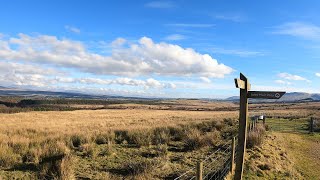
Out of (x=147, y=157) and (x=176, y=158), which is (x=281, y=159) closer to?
(x=176, y=158)

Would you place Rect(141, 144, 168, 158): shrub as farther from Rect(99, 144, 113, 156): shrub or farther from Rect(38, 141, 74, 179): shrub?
Rect(38, 141, 74, 179): shrub

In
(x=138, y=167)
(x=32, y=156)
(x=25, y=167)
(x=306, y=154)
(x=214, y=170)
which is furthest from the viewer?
(x=306, y=154)

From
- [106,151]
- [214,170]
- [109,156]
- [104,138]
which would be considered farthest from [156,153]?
[104,138]

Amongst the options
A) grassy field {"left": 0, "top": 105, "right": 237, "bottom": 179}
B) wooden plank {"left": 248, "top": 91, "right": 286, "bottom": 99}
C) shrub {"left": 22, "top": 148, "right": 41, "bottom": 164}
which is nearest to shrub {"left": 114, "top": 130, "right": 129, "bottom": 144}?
grassy field {"left": 0, "top": 105, "right": 237, "bottom": 179}

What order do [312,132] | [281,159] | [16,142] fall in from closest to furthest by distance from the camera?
[281,159], [16,142], [312,132]

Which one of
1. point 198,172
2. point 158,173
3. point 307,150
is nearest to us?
point 198,172

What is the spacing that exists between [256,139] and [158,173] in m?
6.88

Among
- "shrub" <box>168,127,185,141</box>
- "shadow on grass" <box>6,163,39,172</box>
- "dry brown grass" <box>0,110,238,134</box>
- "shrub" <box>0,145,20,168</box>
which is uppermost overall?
"shrub" <box>168,127,185,141</box>

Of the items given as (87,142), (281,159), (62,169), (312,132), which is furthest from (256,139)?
(312,132)

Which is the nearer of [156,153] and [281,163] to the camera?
[156,153]

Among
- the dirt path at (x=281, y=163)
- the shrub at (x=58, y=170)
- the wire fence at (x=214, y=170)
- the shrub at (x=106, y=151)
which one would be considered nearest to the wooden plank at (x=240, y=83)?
the wire fence at (x=214, y=170)

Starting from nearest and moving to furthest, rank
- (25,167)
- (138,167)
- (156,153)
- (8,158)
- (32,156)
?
(138,167) → (25,167) → (8,158) → (32,156) → (156,153)

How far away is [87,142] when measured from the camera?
58.6 feet

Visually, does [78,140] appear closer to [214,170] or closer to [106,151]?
[106,151]
